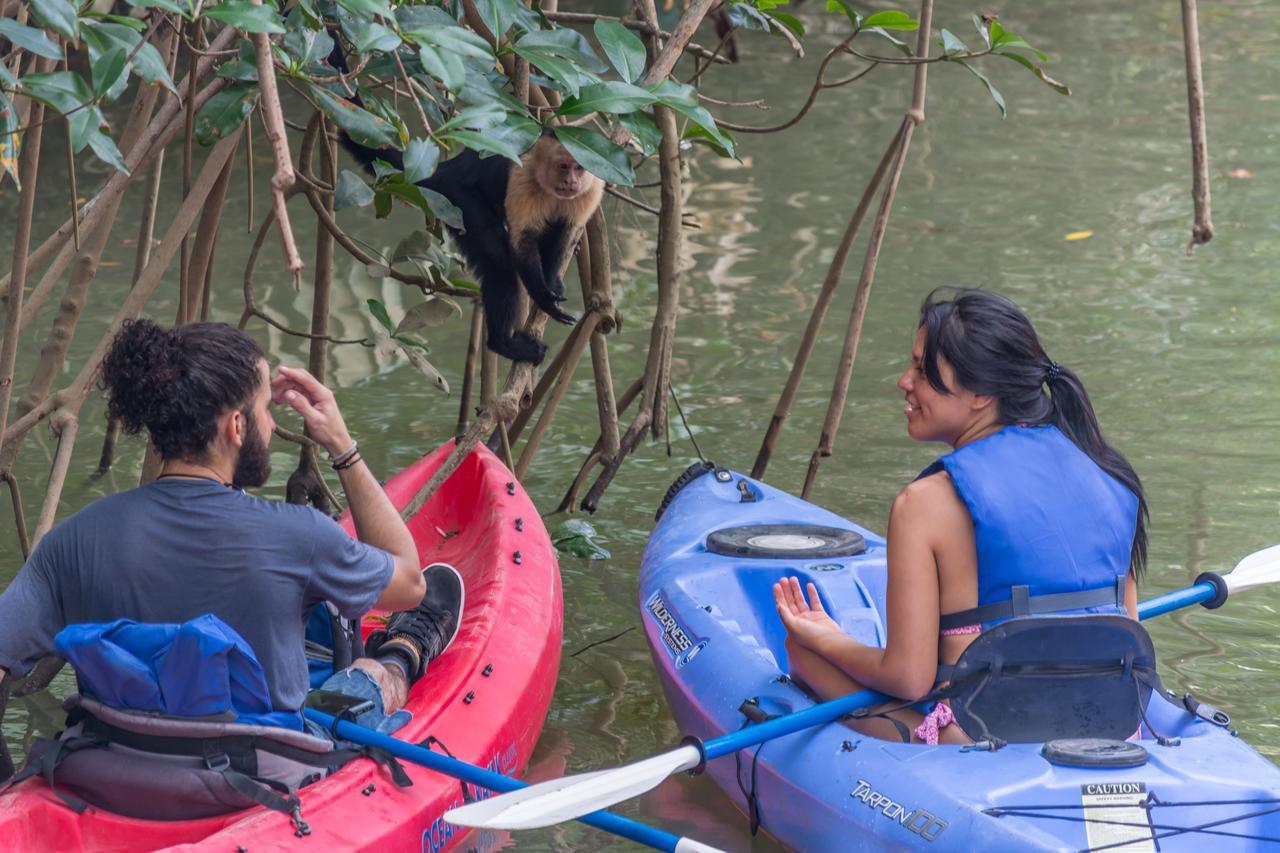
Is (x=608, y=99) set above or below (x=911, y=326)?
above

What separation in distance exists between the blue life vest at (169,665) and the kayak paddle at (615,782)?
0.38m

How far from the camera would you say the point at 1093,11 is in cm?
1389

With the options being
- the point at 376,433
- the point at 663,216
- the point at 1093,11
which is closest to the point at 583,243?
the point at 663,216

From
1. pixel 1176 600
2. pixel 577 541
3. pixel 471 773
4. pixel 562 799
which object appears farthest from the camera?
pixel 577 541

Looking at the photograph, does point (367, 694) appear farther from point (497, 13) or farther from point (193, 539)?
point (497, 13)

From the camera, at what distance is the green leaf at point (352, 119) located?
2.71 meters

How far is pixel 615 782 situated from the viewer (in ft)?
8.00

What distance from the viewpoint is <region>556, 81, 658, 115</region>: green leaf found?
2.64 m

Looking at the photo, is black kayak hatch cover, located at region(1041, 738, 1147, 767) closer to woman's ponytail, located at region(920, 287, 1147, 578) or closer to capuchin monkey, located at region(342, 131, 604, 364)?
woman's ponytail, located at region(920, 287, 1147, 578)

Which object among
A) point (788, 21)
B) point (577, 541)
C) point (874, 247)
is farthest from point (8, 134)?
point (874, 247)

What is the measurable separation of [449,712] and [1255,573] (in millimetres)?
1694

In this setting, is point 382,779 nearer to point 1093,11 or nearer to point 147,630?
point 147,630

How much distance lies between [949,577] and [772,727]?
42 centimetres

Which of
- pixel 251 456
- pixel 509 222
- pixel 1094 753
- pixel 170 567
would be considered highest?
pixel 509 222
